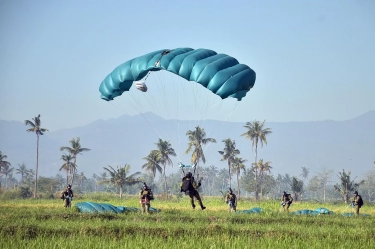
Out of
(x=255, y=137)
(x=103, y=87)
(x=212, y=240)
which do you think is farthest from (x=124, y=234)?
(x=255, y=137)

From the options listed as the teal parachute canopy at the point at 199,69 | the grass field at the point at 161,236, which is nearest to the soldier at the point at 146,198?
the teal parachute canopy at the point at 199,69

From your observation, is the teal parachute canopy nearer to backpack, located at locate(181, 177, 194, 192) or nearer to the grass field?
backpack, located at locate(181, 177, 194, 192)

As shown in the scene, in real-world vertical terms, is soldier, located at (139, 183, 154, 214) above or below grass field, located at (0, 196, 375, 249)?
above

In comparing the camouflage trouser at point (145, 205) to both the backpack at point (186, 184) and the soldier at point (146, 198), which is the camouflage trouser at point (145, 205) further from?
the backpack at point (186, 184)

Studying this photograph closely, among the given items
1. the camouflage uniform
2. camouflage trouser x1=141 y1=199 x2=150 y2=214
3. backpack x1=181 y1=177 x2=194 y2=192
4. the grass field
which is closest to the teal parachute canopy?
backpack x1=181 y1=177 x2=194 y2=192

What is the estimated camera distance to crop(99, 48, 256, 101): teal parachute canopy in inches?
938

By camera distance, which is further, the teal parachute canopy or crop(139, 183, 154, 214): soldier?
crop(139, 183, 154, 214): soldier

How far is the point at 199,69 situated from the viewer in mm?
24125

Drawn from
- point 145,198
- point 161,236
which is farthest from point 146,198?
point 161,236

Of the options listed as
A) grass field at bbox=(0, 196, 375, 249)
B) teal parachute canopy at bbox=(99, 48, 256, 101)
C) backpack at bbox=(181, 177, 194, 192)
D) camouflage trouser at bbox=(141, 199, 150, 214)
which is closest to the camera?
grass field at bbox=(0, 196, 375, 249)

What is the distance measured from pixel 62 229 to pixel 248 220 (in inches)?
356

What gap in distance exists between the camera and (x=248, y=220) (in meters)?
23.5

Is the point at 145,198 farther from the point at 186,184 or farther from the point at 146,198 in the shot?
the point at 186,184

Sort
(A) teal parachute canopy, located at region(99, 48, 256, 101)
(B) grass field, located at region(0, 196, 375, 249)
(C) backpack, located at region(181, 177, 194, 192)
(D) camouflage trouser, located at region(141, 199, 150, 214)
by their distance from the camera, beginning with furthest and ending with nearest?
(D) camouflage trouser, located at region(141, 199, 150, 214)
(A) teal parachute canopy, located at region(99, 48, 256, 101)
(C) backpack, located at region(181, 177, 194, 192)
(B) grass field, located at region(0, 196, 375, 249)
